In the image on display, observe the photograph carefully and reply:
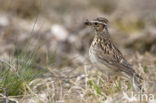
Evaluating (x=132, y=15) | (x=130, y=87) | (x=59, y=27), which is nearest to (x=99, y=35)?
(x=130, y=87)

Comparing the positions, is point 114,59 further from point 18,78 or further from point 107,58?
point 18,78

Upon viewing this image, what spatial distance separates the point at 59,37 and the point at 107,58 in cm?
462

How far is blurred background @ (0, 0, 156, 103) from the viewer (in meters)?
5.92

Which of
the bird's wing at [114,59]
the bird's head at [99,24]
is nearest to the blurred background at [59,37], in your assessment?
the bird's head at [99,24]

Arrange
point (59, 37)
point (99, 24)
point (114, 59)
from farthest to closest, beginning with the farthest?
point (59, 37) → point (99, 24) → point (114, 59)

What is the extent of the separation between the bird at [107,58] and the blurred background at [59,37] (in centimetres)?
32

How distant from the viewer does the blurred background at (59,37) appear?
19.4ft

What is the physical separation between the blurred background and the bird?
Answer: 32 centimetres

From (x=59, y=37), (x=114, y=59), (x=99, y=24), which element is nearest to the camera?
(x=114, y=59)

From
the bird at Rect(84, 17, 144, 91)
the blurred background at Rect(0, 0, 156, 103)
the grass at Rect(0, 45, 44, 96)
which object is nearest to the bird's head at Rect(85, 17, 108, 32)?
the bird at Rect(84, 17, 144, 91)

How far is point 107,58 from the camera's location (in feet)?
18.2

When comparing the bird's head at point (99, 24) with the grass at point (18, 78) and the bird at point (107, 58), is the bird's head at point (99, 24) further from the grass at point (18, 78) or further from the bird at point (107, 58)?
the grass at point (18, 78)

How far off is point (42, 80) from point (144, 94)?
1.92 metres

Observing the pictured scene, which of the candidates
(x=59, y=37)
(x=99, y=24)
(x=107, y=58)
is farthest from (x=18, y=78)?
(x=59, y=37)
